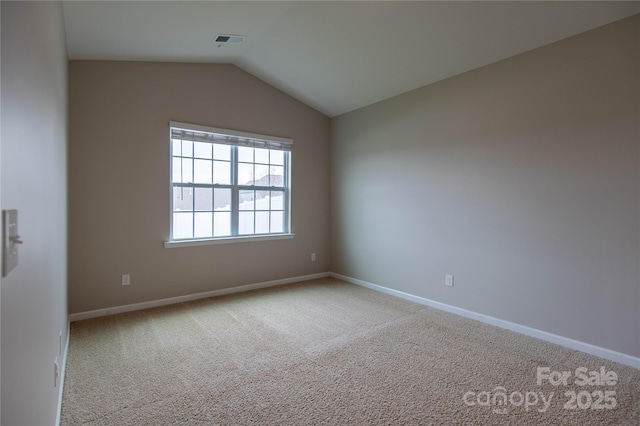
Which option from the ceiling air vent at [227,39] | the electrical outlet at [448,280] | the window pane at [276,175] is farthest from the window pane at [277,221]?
the electrical outlet at [448,280]

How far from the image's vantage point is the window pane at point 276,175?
4.64m

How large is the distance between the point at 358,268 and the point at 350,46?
9.53 feet

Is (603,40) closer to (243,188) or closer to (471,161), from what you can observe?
(471,161)

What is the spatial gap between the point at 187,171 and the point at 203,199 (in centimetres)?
39

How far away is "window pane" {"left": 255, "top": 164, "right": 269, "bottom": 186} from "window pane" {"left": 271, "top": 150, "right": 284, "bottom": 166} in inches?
6.6

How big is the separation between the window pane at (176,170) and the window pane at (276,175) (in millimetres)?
1242

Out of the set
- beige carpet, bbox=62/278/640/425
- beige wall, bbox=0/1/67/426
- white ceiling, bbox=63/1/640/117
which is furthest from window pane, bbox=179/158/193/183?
beige wall, bbox=0/1/67/426

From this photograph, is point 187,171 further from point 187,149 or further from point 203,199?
point 203,199

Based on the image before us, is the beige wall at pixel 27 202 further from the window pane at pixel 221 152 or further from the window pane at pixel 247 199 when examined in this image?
the window pane at pixel 247 199

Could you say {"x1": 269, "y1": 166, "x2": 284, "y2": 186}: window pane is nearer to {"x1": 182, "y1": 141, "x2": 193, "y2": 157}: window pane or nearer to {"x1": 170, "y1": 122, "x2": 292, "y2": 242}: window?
{"x1": 170, "y1": 122, "x2": 292, "y2": 242}: window

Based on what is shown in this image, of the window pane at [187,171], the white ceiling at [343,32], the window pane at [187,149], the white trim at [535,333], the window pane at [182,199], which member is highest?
the white ceiling at [343,32]

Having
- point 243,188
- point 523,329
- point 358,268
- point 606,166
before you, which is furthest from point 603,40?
point 243,188

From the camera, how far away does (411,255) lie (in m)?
3.96

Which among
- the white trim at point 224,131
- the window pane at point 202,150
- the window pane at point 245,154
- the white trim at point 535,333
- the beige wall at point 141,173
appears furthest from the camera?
the window pane at point 245,154
